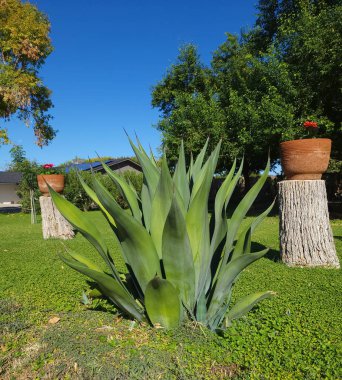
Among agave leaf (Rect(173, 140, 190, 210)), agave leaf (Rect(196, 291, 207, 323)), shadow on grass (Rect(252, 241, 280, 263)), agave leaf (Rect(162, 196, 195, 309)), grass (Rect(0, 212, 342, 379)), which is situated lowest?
shadow on grass (Rect(252, 241, 280, 263))

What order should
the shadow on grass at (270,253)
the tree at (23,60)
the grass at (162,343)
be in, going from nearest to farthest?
1. the grass at (162,343)
2. the shadow on grass at (270,253)
3. the tree at (23,60)

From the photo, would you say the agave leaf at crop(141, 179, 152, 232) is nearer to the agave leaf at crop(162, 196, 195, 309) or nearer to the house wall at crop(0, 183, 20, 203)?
the agave leaf at crop(162, 196, 195, 309)

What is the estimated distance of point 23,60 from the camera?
63.7 feet

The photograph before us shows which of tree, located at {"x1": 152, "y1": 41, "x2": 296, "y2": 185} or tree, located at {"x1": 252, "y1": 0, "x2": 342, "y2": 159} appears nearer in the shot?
tree, located at {"x1": 252, "y1": 0, "x2": 342, "y2": 159}

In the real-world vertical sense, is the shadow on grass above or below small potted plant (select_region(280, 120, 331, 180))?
below

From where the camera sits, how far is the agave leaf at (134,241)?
7.43 feet

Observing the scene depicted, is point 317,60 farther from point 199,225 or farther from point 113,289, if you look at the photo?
point 113,289

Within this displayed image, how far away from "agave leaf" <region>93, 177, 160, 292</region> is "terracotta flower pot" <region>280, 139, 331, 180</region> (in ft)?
12.2

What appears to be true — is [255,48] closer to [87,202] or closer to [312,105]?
[312,105]

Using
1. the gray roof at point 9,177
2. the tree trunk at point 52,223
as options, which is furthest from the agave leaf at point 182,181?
the gray roof at point 9,177

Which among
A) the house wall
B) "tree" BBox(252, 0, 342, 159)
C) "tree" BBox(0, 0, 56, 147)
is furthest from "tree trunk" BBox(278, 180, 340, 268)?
the house wall

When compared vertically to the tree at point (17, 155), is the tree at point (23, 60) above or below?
above

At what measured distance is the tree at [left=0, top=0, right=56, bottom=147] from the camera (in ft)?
53.3

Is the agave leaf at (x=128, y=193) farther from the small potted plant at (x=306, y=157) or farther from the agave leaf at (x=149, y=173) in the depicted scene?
the small potted plant at (x=306, y=157)
